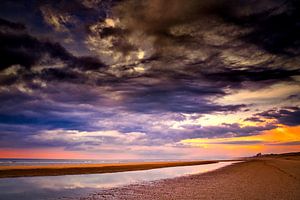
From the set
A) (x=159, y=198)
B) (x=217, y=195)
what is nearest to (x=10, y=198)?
(x=159, y=198)

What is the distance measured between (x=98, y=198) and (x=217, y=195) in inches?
282

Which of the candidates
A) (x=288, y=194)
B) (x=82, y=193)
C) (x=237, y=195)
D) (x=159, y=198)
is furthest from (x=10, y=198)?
(x=288, y=194)

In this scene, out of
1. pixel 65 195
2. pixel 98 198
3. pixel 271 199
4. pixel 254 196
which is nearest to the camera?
pixel 271 199

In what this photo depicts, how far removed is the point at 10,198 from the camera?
17.0 m

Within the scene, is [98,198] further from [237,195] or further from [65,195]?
[237,195]

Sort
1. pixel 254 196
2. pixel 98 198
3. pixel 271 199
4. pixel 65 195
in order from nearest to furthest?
pixel 271 199 → pixel 254 196 → pixel 98 198 → pixel 65 195

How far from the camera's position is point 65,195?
709 inches

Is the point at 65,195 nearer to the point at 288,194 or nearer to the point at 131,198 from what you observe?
the point at 131,198

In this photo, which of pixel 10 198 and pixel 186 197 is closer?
pixel 186 197

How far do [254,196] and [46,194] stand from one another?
13.3 metres

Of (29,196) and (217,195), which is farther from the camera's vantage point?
(29,196)

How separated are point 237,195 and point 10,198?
45.3 ft

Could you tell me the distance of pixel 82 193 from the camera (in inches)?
746

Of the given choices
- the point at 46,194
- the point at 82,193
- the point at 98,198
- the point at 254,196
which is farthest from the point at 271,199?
the point at 46,194
